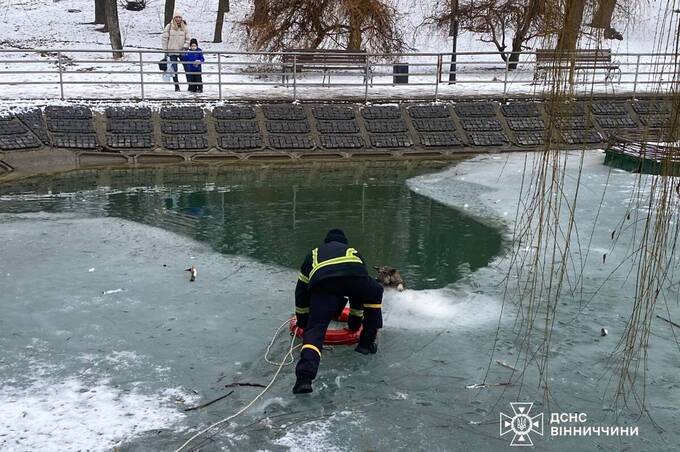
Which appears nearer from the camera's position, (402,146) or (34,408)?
(34,408)

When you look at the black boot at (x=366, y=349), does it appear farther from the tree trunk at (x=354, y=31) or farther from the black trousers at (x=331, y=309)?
the tree trunk at (x=354, y=31)

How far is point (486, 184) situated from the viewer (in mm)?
12547

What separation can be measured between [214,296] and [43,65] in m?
14.0

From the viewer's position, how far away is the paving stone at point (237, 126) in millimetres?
14391

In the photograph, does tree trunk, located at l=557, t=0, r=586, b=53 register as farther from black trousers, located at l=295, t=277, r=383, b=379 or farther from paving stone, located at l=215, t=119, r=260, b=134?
paving stone, located at l=215, t=119, r=260, b=134

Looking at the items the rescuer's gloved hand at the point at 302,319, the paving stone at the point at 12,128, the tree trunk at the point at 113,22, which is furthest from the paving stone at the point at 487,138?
the tree trunk at the point at 113,22

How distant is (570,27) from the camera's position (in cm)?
352

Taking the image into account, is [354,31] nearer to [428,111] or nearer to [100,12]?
[428,111]

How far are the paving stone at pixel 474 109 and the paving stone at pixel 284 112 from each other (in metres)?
3.42

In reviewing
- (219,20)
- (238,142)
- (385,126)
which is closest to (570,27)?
(238,142)

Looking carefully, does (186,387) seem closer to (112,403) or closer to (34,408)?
(112,403)

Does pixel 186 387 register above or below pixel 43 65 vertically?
below

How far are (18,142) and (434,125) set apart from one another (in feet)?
26.6

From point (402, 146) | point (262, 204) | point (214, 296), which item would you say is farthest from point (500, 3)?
point (214, 296)
